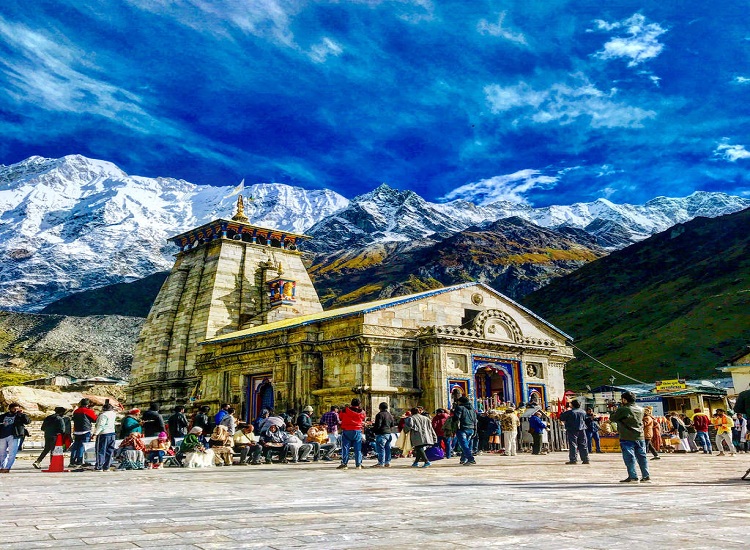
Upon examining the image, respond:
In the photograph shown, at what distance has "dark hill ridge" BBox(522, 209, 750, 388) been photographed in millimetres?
69688

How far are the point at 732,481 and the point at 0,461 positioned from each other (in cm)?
1609

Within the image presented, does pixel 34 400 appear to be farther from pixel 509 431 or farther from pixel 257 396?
pixel 509 431

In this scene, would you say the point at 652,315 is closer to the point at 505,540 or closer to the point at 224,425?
the point at 224,425

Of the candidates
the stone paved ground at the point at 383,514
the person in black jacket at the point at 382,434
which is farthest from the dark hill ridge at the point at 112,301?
the stone paved ground at the point at 383,514

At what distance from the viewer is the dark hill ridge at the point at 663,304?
69688mm

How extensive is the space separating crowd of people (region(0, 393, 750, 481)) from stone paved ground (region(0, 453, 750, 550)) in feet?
12.0

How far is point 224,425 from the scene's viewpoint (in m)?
19.0

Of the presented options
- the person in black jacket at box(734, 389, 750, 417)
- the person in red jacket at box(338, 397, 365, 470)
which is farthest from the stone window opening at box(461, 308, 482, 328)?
the person in black jacket at box(734, 389, 750, 417)

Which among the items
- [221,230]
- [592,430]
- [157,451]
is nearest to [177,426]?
[157,451]

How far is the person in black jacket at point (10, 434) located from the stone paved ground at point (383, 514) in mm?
5728

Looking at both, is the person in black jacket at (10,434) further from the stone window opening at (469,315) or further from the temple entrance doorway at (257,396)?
the stone window opening at (469,315)

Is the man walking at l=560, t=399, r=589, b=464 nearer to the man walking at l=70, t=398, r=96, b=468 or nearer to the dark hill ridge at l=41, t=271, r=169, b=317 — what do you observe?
the man walking at l=70, t=398, r=96, b=468

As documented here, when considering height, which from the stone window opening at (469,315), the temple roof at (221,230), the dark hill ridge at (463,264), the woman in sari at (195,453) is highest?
the dark hill ridge at (463,264)

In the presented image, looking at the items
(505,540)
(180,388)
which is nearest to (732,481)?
(505,540)
